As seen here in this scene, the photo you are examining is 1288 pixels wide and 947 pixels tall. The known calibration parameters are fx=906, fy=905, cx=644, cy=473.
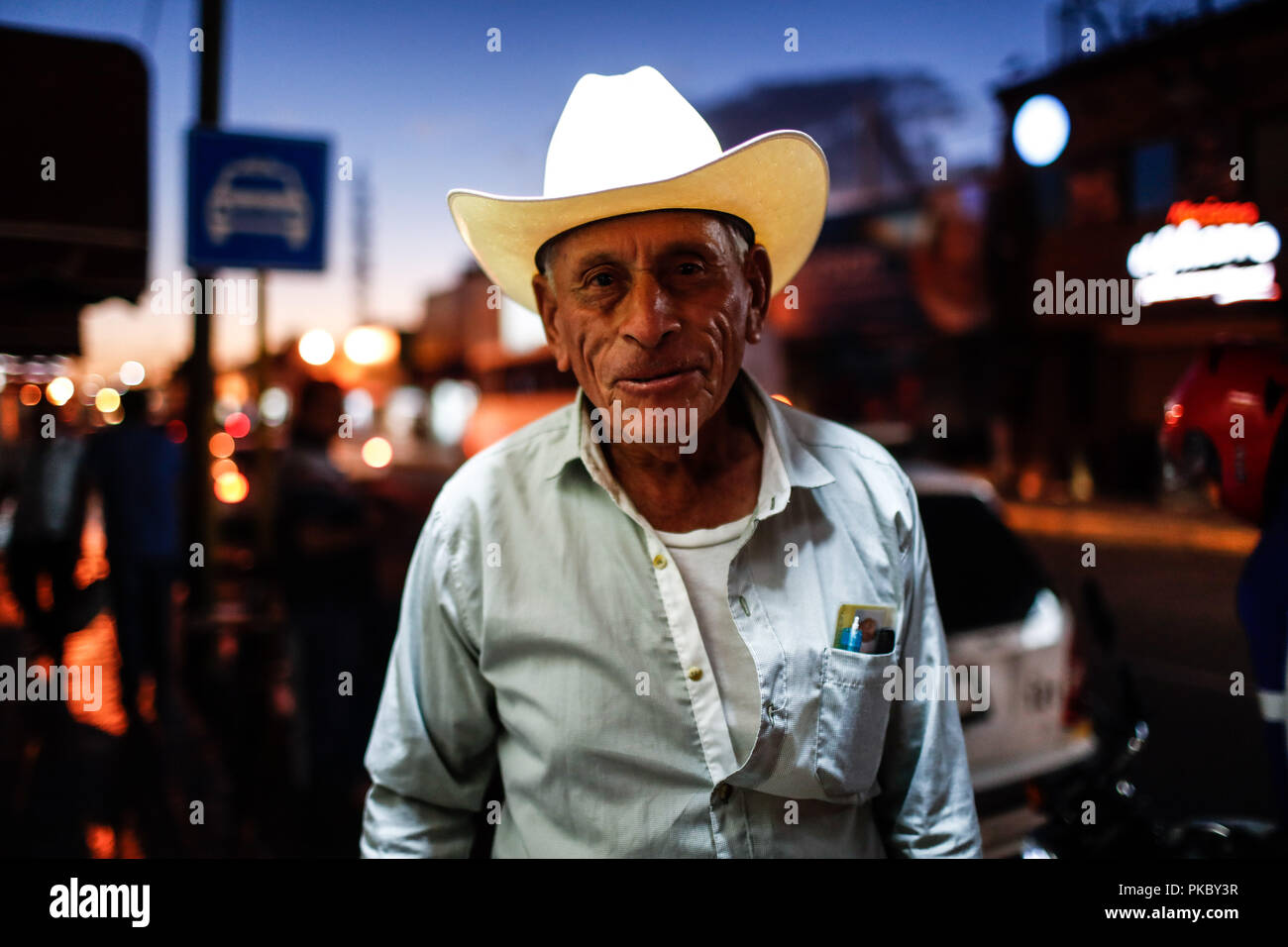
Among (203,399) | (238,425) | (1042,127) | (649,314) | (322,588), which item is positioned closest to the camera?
(649,314)

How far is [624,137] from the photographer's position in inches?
65.5

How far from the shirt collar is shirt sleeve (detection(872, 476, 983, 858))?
246 mm

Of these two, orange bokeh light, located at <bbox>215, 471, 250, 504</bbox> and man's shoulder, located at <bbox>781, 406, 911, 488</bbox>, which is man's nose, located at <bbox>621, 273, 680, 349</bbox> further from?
orange bokeh light, located at <bbox>215, 471, 250, 504</bbox>

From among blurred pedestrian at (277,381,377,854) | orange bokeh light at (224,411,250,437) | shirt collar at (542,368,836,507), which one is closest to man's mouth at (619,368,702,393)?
shirt collar at (542,368,836,507)

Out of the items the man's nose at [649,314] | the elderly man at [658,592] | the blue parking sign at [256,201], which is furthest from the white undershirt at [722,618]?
the blue parking sign at [256,201]

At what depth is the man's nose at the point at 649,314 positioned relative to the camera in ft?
Answer: 5.13

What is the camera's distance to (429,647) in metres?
1.68

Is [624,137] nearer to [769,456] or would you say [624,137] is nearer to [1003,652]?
[769,456]

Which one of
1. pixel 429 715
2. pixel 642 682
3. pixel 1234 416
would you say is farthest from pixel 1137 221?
pixel 429 715

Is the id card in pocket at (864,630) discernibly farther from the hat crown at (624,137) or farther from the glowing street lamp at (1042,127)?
the glowing street lamp at (1042,127)

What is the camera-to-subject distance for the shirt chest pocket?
62.8 inches

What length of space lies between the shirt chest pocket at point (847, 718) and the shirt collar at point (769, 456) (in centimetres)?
30

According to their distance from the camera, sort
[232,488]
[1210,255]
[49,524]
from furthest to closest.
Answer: [1210,255] → [232,488] → [49,524]

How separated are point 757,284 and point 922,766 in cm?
98
